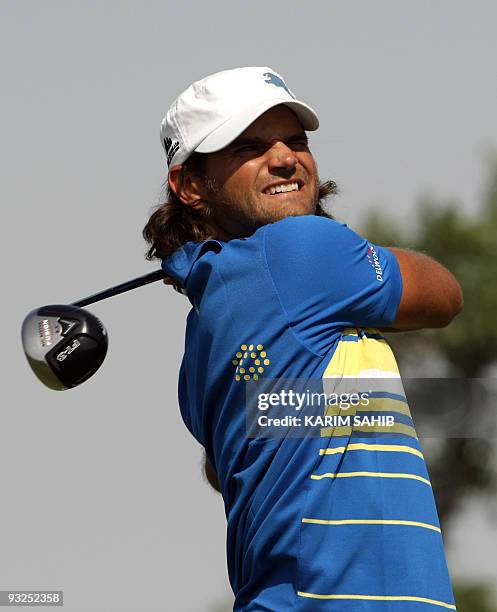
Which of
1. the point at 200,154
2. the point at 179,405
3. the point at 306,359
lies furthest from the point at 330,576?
the point at 200,154

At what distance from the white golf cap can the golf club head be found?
548mm

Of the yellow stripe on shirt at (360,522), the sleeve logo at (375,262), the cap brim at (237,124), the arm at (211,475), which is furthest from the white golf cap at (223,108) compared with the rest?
the yellow stripe on shirt at (360,522)

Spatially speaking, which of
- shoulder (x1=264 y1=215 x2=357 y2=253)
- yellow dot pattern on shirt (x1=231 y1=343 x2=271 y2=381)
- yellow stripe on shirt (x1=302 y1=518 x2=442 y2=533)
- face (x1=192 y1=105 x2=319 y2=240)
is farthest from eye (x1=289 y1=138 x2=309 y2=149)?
yellow stripe on shirt (x1=302 y1=518 x2=442 y2=533)

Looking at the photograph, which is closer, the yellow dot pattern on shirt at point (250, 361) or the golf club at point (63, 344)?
the yellow dot pattern on shirt at point (250, 361)

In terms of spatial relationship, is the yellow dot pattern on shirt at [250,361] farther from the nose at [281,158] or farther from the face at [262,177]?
the nose at [281,158]

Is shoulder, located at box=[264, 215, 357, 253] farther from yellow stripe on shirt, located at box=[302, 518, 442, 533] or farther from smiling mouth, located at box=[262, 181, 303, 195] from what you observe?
yellow stripe on shirt, located at box=[302, 518, 442, 533]

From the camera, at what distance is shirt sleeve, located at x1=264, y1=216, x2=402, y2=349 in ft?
9.89

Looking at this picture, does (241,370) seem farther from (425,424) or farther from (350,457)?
(425,424)

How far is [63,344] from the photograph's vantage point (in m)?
3.21

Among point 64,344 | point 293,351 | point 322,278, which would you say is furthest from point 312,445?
point 64,344

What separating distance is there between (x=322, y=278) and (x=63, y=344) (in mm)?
681

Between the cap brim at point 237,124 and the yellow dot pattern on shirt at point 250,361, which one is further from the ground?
the cap brim at point 237,124

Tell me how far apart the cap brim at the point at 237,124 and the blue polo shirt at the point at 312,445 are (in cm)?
29

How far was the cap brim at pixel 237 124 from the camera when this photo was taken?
3.30 metres
